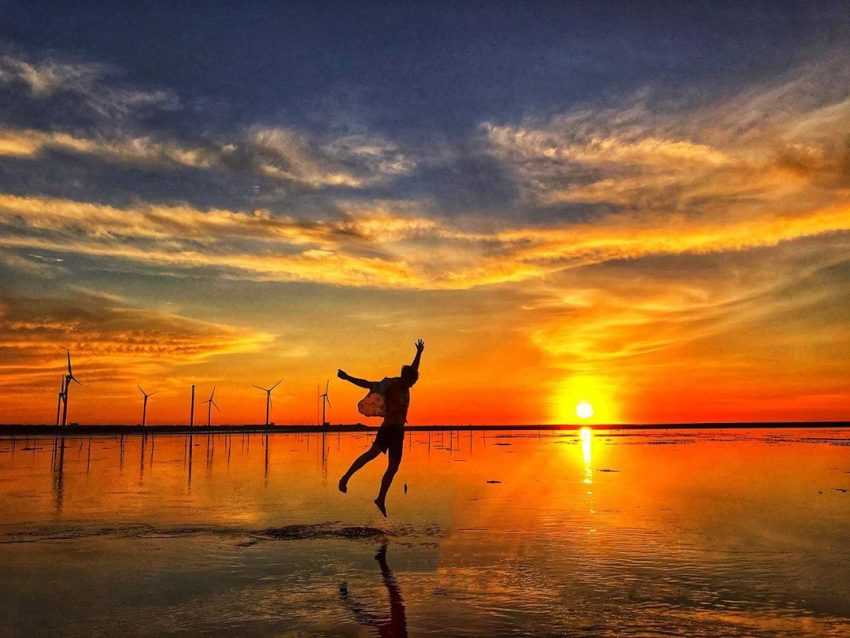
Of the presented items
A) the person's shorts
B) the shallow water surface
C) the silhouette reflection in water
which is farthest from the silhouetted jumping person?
the silhouette reflection in water

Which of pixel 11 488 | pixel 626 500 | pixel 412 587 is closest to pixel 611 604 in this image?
pixel 412 587

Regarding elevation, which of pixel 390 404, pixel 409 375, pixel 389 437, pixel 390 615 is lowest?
pixel 390 615

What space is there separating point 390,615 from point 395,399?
6.53 metres

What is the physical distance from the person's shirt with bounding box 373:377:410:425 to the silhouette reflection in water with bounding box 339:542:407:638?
4421mm

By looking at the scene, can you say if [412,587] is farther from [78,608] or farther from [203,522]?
[203,522]

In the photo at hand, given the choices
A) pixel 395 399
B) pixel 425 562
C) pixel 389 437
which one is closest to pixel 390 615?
pixel 425 562

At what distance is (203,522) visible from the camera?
19.3 m

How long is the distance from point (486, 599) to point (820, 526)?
40.9 feet

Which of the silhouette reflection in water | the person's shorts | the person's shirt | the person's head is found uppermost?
the person's head

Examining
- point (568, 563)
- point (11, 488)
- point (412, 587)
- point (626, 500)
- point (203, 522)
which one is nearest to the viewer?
point (412, 587)

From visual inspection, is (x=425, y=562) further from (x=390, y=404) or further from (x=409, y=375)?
(x=409, y=375)

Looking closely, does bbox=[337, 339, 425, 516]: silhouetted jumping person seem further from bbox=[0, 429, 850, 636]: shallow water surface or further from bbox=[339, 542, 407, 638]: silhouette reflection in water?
bbox=[339, 542, 407, 638]: silhouette reflection in water

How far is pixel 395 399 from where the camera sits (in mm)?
16297

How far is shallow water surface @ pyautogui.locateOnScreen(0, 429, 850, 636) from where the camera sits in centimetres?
1003
